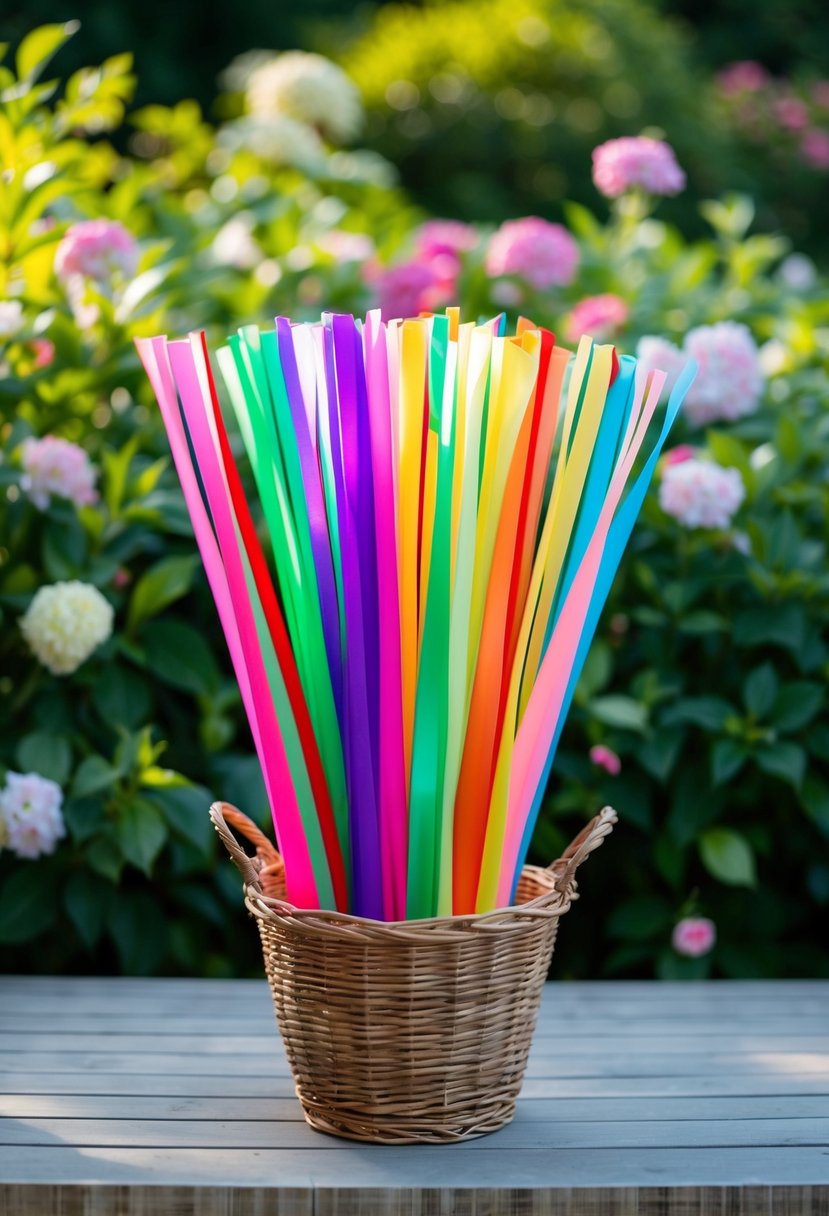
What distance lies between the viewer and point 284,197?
306 centimetres

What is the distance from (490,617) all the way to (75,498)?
935mm

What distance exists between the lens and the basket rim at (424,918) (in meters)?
1.09

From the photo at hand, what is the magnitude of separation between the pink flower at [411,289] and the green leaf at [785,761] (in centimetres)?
105

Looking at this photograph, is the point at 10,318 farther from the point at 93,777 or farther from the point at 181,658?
the point at 93,777

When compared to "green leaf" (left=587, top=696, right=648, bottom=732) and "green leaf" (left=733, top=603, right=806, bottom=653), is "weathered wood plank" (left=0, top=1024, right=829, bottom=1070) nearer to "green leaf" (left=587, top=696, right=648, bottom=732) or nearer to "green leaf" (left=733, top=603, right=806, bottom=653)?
"green leaf" (left=587, top=696, right=648, bottom=732)

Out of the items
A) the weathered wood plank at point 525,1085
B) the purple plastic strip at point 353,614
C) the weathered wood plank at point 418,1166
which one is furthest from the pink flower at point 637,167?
the weathered wood plank at point 418,1166

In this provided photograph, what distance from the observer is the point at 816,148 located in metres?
6.74

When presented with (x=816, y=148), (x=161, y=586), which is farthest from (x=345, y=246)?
(x=816, y=148)

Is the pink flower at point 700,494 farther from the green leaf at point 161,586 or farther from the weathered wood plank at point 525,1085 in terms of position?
the weathered wood plank at point 525,1085

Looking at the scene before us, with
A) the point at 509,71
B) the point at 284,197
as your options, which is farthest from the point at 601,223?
the point at 284,197

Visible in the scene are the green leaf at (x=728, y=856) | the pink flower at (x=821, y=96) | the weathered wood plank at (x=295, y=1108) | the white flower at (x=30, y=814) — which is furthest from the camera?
the pink flower at (x=821, y=96)

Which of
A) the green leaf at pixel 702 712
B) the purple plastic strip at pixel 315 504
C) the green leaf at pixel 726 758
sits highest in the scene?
the purple plastic strip at pixel 315 504

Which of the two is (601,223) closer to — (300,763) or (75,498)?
(75,498)

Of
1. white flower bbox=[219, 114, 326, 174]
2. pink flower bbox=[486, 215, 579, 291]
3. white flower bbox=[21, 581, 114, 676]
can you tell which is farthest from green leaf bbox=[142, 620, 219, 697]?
white flower bbox=[219, 114, 326, 174]
